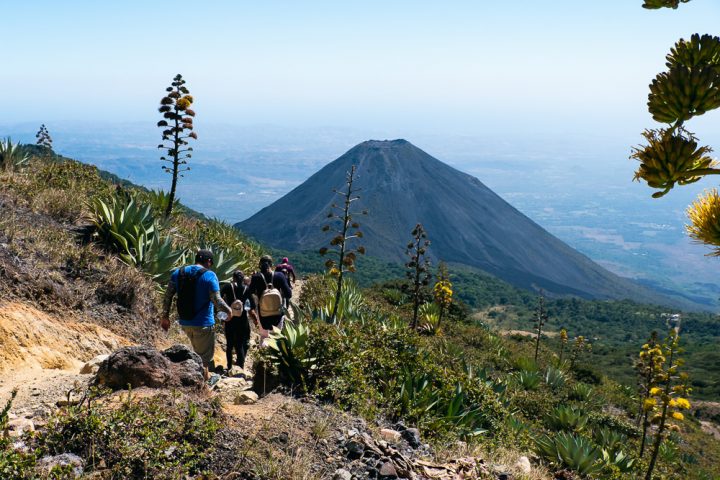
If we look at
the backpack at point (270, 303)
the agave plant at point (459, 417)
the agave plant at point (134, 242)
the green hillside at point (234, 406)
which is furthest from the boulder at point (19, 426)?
the agave plant at point (134, 242)

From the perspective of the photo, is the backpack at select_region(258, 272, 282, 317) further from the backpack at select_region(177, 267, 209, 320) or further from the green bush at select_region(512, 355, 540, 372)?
the green bush at select_region(512, 355, 540, 372)

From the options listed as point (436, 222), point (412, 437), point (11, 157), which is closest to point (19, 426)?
point (412, 437)

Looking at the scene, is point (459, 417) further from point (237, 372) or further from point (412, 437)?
point (237, 372)

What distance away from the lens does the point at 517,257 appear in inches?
5295

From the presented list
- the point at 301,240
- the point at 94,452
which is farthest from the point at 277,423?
the point at 301,240

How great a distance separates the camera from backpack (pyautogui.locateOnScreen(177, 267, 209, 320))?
6.17 meters

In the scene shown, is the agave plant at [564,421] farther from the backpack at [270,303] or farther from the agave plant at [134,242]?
the agave plant at [134,242]

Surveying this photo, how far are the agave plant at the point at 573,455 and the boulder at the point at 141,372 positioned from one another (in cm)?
427

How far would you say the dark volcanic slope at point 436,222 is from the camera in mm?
123312

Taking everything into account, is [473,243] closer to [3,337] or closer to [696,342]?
[696,342]

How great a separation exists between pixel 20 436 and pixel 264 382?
260 cm

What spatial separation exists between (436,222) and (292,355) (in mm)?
131935

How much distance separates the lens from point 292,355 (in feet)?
18.5

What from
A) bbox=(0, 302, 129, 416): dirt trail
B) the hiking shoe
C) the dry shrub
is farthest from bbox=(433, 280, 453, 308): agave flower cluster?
the hiking shoe
